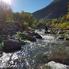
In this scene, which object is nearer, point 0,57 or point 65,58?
point 65,58

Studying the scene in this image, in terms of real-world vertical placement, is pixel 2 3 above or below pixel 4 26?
above

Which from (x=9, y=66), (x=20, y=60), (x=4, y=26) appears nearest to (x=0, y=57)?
(x=20, y=60)

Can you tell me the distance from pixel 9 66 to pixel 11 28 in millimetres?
38980

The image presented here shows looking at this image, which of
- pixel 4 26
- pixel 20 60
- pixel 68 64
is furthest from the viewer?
pixel 4 26

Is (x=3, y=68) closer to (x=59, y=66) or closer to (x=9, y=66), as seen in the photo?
(x=9, y=66)

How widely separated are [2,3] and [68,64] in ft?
205

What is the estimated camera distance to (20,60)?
2130 cm

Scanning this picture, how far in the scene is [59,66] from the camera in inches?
665

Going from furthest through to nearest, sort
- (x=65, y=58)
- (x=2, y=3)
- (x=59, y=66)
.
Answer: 1. (x=2, y=3)
2. (x=65, y=58)
3. (x=59, y=66)

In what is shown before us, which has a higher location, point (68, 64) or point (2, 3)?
point (2, 3)

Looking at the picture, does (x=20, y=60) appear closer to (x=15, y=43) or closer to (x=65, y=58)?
(x=65, y=58)

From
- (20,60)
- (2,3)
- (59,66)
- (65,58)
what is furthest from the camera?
(2,3)

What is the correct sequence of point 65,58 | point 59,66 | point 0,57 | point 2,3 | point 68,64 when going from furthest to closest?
point 2,3
point 0,57
point 65,58
point 68,64
point 59,66

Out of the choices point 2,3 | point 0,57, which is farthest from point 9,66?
point 2,3
